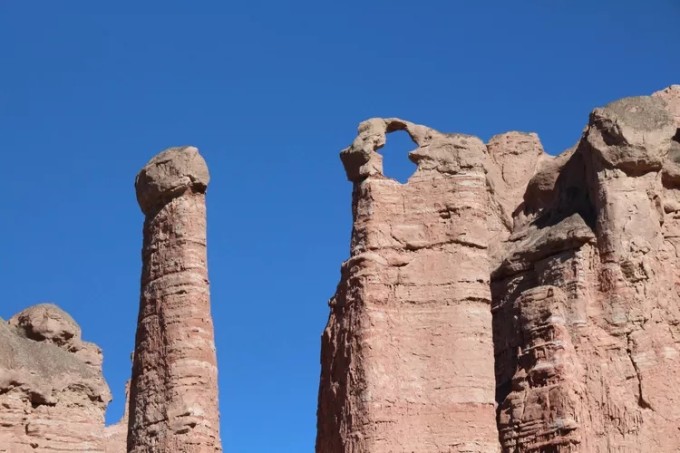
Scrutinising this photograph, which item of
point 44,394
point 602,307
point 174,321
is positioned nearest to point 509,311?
point 602,307

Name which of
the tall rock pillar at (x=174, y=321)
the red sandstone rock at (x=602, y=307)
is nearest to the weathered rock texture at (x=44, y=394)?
the tall rock pillar at (x=174, y=321)

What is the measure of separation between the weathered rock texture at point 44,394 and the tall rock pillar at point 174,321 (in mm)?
2180

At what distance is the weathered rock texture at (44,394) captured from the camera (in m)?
35.3

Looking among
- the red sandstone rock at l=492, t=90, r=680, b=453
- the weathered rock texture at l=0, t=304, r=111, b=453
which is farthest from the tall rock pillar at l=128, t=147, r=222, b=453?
the red sandstone rock at l=492, t=90, r=680, b=453

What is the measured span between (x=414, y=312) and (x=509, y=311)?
361 centimetres

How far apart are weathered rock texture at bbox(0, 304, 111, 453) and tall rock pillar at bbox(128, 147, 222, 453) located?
2180mm

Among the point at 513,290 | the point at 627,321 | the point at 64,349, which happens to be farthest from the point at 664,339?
the point at 64,349

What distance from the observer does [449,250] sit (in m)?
35.9

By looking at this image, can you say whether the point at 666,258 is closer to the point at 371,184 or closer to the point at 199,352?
the point at 371,184

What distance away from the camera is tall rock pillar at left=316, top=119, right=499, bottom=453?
34188 mm

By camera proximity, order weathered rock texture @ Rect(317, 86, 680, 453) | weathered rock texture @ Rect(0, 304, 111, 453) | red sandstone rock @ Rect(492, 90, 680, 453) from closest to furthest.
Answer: weathered rock texture @ Rect(317, 86, 680, 453) < weathered rock texture @ Rect(0, 304, 111, 453) < red sandstone rock @ Rect(492, 90, 680, 453)

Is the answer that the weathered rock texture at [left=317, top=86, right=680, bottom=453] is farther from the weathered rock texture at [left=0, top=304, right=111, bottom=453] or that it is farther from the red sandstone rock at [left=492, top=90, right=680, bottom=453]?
the weathered rock texture at [left=0, top=304, right=111, bottom=453]

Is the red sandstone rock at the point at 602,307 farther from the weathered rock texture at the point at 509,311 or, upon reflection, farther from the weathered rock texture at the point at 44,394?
the weathered rock texture at the point at 44,394

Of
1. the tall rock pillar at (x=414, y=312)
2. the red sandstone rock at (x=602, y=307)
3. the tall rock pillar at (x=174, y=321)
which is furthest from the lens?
the red sandstone rock at (x=602, y=307)
